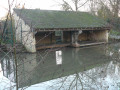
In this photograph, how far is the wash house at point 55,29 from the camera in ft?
39.7

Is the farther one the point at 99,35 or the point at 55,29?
the point at 99,35

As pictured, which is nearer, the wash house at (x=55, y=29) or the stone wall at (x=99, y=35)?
the wash house at (x=55, y=29)

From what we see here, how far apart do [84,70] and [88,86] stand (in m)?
1.92

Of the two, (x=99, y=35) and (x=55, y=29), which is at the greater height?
(x=55, y=29)

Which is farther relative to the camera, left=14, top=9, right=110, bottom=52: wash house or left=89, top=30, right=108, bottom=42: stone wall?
left=89, top=30, right=108, bottom=42: stone wall

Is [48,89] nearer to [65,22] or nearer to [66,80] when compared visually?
[66,80]

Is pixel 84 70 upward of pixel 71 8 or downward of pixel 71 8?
downward

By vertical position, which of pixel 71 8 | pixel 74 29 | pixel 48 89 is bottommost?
pixel 48 89

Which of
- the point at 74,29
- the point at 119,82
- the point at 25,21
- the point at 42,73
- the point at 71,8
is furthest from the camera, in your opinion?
the point at 71,8

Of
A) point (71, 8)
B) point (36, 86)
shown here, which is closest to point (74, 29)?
point (36, 86)

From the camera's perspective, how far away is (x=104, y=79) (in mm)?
5902

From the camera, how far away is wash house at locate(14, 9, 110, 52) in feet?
39.7

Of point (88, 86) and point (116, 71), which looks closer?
point (88, 86)

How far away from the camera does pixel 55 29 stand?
12.6m
